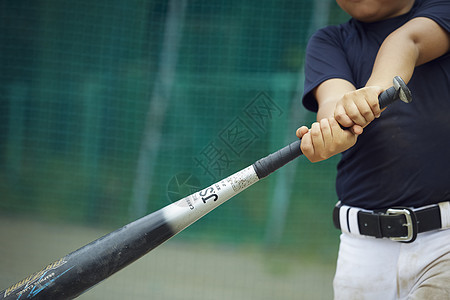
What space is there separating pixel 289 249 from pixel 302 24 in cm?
Result: 157

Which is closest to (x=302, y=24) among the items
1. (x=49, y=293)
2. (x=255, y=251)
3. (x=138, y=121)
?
(x=138, y=121)

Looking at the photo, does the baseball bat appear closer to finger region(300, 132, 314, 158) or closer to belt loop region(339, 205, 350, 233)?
finger region(300, 132, 314, 158)

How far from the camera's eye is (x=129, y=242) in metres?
1.27

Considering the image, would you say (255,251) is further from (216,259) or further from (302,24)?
(302,24)

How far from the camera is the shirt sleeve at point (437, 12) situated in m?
1.21

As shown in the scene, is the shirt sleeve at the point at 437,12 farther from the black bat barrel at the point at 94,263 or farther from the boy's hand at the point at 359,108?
the black bat barrel at the point at 94,263

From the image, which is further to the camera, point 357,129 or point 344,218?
point 344,218

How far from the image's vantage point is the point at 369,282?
131 cm

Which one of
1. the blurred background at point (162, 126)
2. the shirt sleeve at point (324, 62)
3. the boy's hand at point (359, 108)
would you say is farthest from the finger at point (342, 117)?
the blurred background at point (162, 126)

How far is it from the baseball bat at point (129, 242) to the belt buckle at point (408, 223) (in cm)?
28

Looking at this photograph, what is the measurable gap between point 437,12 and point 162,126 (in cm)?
260

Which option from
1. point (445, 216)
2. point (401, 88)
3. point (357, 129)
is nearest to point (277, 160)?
point (357, 129)

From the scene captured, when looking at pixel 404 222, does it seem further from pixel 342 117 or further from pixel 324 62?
pixel 324 62

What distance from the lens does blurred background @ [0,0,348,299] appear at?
3.52m
